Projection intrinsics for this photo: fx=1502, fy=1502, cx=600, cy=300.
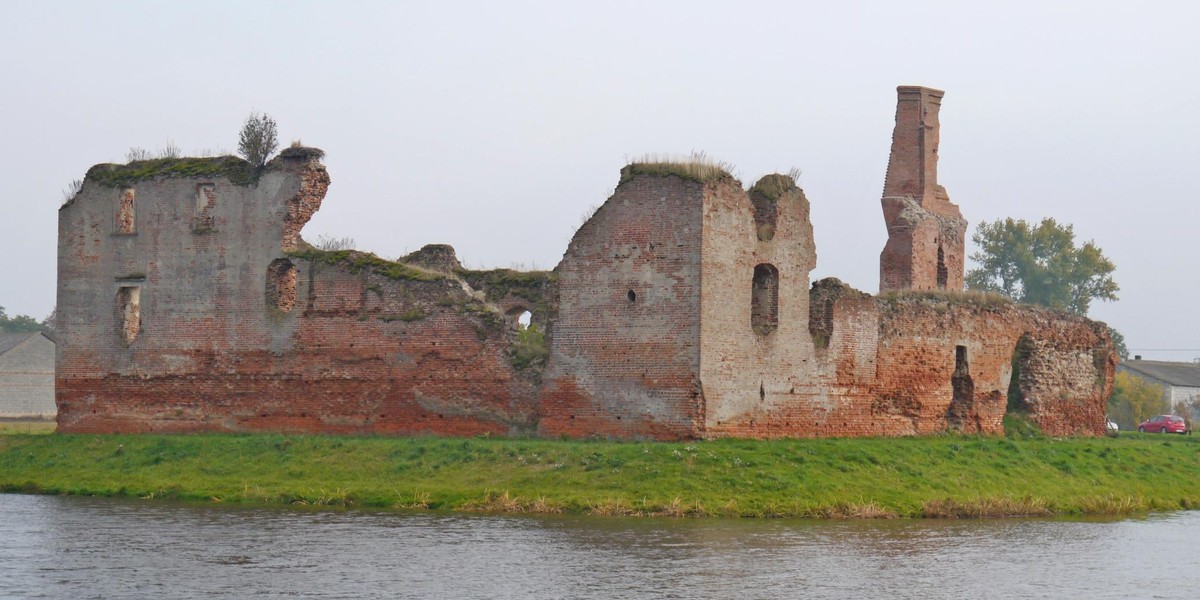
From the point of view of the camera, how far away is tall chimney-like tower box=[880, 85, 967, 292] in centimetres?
3109

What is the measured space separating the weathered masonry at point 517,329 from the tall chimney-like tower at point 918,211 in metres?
3.36

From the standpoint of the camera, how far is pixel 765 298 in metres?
22.9

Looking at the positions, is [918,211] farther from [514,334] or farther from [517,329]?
[514,334]

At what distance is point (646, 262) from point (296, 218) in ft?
21.5

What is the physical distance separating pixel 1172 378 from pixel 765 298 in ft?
167

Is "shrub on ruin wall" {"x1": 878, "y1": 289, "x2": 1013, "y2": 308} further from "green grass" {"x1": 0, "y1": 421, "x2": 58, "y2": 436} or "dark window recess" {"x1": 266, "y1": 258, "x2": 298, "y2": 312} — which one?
"green grass" {"x1": 0, "y1": 421, "x2": 58, "y2": 436}

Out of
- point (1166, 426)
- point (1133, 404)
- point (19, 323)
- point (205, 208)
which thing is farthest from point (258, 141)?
point (19, 323)

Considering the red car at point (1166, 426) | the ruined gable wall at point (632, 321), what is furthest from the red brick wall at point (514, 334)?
the red car at point (1166, 426)

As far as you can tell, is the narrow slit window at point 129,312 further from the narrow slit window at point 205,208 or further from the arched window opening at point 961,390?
the arched window opening at point 961,390

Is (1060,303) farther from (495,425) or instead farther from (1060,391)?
(495,425)

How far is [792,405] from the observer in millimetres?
22750

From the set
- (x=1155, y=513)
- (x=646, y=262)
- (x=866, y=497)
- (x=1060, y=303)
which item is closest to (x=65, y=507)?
(x=646, y=262)

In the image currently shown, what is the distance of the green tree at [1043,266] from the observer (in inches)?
2403

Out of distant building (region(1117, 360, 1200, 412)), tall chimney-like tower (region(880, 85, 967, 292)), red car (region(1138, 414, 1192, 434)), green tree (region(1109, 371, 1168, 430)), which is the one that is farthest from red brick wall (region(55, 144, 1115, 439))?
distant building (region(1117, 360, 1200, 412))
